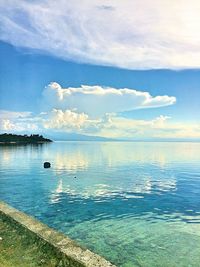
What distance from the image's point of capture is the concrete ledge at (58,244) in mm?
11672

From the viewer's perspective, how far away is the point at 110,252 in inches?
647

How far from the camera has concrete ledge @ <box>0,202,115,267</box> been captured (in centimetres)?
1167

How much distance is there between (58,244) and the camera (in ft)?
43.3

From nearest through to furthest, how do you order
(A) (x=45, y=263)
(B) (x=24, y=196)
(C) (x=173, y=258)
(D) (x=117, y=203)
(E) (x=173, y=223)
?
(A) (x=45, y=263)
(C) (x=173, y=258)
(E) (x=173, y=223)
(D) (x=117, y=203)
(B) (x=24, y=196)

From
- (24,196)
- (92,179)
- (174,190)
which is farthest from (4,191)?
(174,190)

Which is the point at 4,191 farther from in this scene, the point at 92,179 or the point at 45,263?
the point at 45,263

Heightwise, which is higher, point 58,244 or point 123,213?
point 58,244

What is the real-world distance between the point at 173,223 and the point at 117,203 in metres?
7.68

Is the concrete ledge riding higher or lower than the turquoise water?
higher

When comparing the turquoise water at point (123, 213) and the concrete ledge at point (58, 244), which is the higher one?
the concrete ledge at point (58, 244)

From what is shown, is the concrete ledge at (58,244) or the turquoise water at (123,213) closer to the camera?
the concrete ledge at (58,244)

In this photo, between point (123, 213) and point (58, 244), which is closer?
point (58, 244)

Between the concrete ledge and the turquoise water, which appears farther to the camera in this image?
the turquoise water

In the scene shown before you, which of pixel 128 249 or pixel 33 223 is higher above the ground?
pixel 33 223
